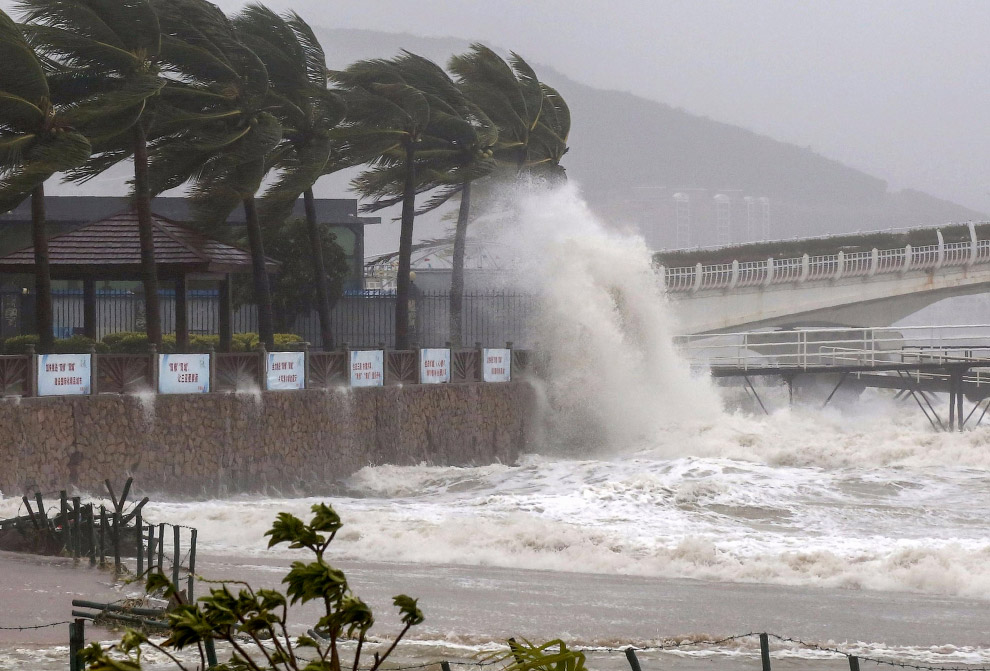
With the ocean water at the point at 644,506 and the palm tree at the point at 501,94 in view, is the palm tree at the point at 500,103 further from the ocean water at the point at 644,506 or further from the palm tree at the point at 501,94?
the ocean water at the point at 644,506

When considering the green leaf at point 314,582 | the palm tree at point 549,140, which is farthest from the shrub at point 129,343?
the green leaf at point 314,582

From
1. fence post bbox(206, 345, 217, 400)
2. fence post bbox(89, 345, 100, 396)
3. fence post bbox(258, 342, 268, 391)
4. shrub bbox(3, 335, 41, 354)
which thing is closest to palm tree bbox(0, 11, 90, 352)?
fence post bbox(89, 345, 100, 396)

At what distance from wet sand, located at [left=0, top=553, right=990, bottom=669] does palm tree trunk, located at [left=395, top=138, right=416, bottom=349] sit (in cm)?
1594

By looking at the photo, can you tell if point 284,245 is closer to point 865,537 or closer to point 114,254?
point 114,254

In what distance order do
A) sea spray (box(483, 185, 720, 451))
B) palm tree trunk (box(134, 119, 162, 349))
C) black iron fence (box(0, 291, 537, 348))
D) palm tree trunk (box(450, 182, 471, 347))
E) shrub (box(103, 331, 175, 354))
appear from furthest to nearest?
1. palm tree trunk (box(450, 182, 471, 347))
2. black iron fence (box(0, 291, 537, 348))
3. sea spray (box(483, 185, 720, 451))
4. shrub (box(103, 331, 175, 354))
5. palm tree trunk (box(134, 119, 162, 349))

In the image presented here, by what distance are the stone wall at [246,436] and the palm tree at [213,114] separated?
3.22 meters

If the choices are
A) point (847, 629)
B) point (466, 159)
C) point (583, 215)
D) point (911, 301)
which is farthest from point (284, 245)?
point (911, 301)

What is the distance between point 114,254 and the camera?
24.5m

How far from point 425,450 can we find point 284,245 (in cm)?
1045

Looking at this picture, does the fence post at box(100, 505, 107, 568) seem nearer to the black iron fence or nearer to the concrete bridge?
the black iron fence

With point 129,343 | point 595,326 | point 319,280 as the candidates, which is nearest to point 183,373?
point 129,343

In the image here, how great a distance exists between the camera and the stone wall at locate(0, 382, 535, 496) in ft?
62.4

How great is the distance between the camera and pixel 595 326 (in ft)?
112

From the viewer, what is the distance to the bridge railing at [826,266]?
51.2 m
